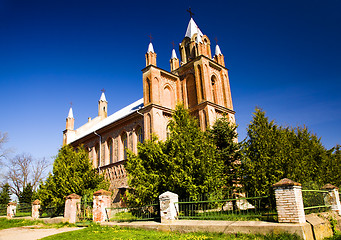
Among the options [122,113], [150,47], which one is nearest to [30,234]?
[150,47]

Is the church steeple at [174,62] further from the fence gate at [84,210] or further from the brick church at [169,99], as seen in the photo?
the fence gate at [84,210]

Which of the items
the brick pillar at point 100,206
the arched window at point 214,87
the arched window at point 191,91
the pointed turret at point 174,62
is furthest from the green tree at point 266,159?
the pointed turret at point 174,62

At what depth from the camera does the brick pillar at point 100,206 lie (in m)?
12.3

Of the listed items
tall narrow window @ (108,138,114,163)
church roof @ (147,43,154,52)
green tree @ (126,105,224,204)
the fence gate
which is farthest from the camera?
tall narrow window @ (108,138,114,163)

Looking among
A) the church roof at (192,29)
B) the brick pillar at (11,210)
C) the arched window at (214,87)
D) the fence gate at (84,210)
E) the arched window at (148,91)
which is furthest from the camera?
the church roof at (192,29)

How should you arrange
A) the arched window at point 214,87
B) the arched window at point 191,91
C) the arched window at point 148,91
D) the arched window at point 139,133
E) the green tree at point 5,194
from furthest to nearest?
the green tree at point 5,194 < the arched window at point 214,87 < the arched window at point 139,133 < the arched window at point 191,91 < the arched window at point 148,91

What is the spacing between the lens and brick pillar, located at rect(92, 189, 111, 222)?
1232cm

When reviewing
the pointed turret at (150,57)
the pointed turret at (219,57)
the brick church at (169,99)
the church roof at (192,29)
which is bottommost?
the brick church at (169,99)

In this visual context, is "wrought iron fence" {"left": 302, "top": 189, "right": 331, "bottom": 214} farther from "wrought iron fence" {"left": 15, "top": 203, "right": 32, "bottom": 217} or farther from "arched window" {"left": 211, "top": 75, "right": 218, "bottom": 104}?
"wrought iron fence" {"left": 15, "top": 203, "right": 32, "bottom": 217}

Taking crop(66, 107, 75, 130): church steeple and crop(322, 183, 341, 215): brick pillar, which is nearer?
crop(322, 183, 341, 215): brick pillar

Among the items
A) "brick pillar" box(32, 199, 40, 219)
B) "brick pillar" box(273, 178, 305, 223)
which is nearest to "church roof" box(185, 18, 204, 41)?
"brick pillar" box(32, 199, 40, 219)

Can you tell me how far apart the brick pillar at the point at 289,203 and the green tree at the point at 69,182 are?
42.1ft

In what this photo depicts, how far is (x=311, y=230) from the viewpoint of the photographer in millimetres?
6824

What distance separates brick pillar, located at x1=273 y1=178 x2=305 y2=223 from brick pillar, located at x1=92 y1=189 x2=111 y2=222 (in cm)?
852
